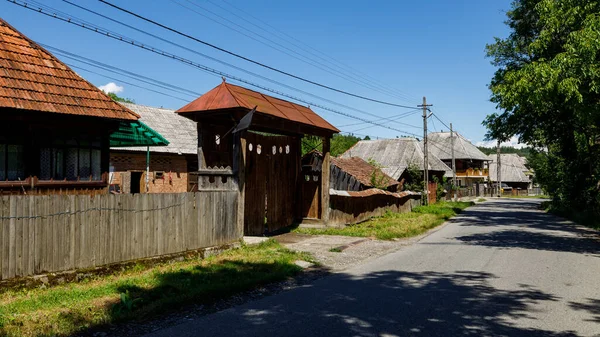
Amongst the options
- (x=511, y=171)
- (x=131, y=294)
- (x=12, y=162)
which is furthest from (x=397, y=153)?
(x=511, y=171)

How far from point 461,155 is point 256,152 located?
201ft

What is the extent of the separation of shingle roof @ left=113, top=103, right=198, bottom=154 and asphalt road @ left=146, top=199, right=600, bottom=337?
54.6ft

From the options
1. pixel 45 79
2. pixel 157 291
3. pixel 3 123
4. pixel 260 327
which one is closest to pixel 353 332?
pixel 260 327

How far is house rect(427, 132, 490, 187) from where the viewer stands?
6819cm

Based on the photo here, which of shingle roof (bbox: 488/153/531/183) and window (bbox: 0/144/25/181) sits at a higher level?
shingle roof (bbox: 488/153/531/183)

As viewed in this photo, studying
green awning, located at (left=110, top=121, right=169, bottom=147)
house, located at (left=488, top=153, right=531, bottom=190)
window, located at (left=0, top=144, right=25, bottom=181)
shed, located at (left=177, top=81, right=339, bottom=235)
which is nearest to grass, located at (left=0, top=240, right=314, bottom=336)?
shed, located at (left=177, top=81, right=339, bottom=235)

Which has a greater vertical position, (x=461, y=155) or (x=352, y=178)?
(x=461, y=155)

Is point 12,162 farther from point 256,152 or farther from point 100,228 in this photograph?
point 256,152

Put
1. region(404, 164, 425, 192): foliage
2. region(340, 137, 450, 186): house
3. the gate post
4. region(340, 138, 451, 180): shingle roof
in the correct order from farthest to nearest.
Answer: region(340, 138, 451, 180): shingle roof < region(340, 137, 450, 186): house < region(404, 164, 425, 192): foliage < the gate post

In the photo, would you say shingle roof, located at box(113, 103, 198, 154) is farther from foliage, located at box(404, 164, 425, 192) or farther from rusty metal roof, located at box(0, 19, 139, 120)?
foliage, located at box(404, 164, 425, 192)

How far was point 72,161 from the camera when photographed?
34.4 ft

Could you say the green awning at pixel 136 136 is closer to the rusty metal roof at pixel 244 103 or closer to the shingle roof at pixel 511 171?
the rusty metal roof at pixel 244 103

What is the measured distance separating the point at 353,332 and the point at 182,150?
69.9 ft

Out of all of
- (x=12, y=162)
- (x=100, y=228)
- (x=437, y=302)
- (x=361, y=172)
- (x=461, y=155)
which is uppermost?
(x=461, y=155)
